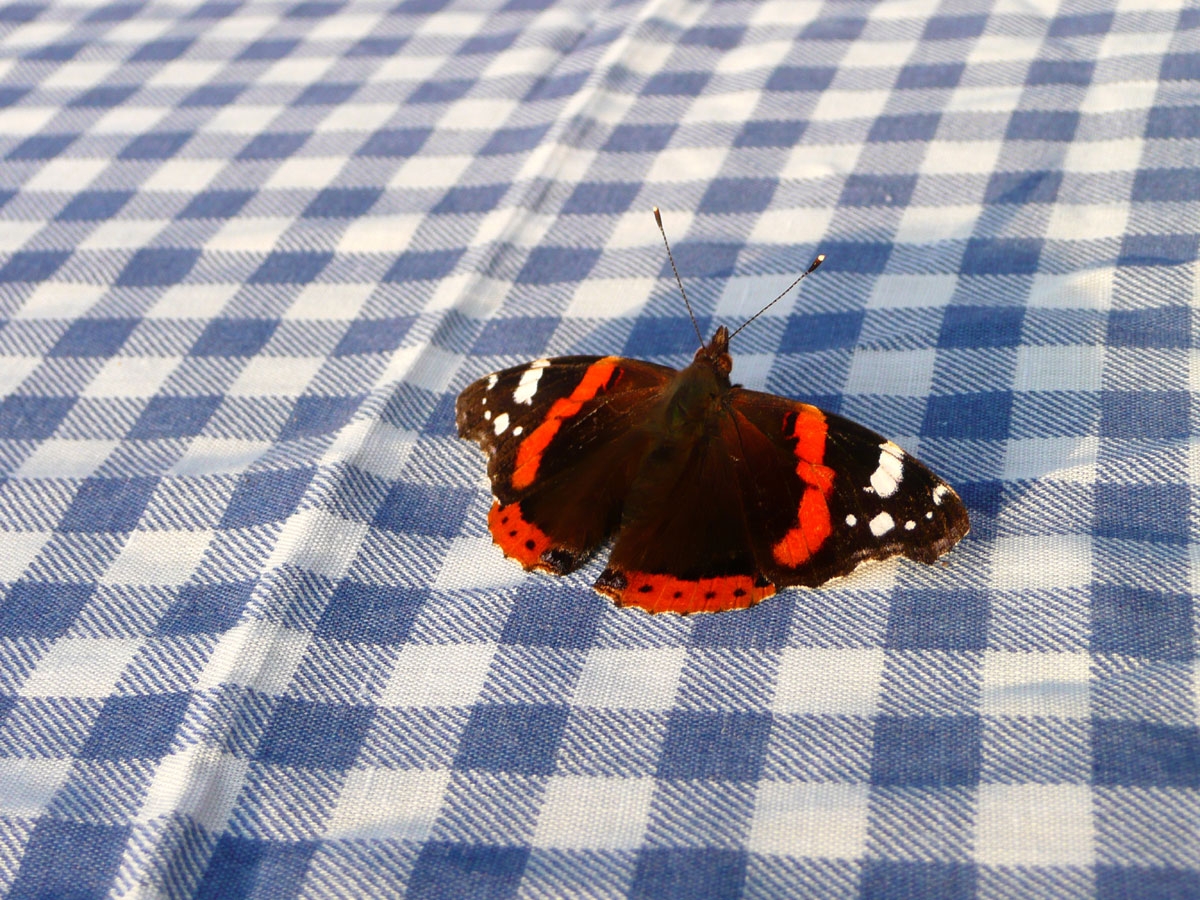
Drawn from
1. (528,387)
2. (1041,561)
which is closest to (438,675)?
(528,387)

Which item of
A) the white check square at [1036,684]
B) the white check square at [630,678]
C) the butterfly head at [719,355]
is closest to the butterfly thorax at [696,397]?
the butterfly head at [719,355]

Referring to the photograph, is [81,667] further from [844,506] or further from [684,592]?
[844,506]

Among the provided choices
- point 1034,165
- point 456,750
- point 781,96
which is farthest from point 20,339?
point 1034,165

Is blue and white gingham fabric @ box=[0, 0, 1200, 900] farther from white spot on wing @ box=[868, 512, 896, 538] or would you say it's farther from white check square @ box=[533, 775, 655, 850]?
white spot on wing @ box=[868, 512, 896, 538]

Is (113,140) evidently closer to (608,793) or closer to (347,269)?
(347,269)

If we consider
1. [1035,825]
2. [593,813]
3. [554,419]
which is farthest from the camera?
[554,419]

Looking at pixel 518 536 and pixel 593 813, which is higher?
pixel 518 536

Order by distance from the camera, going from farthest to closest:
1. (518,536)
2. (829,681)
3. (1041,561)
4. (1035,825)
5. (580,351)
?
(580,351), (518,536), (1041,561), (829,681), (1035,825)

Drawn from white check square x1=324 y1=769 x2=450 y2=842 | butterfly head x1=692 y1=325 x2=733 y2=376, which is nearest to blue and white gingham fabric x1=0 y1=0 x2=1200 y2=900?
white check square x1=324 y1=769 x2=450 y2=842

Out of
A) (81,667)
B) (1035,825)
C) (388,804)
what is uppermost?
(81,667)
